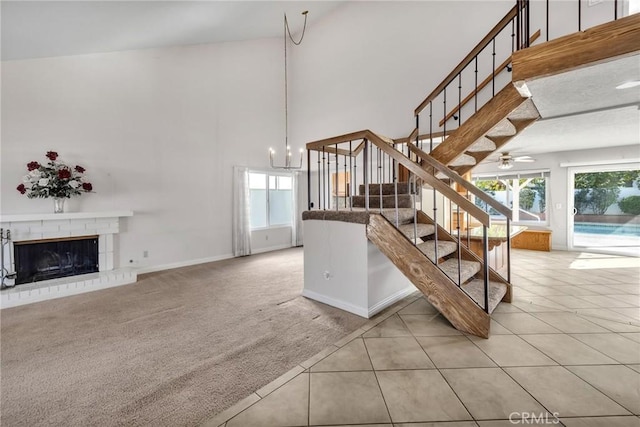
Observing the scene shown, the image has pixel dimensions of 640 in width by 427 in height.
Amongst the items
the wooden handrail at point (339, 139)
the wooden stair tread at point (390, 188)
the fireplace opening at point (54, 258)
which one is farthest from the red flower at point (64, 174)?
the wooden stair tread at point (390, 188)

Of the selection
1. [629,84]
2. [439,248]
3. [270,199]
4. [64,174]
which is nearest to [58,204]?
[64,174]

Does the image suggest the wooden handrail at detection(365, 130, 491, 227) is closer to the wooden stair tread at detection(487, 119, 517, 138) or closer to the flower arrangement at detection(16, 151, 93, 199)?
the wooden stair tread at detection(487, 119, 517, 138)

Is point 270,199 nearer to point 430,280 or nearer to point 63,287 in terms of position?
point 63,287

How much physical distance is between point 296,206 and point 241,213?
1.90m

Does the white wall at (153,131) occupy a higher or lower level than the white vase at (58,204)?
higher

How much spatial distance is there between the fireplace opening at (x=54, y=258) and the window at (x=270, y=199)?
3234mm

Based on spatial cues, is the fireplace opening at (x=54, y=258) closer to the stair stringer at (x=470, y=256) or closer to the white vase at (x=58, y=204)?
the white vase at (x=58, y=204)

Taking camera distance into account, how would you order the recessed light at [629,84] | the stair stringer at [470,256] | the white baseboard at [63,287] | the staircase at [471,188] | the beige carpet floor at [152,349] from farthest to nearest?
the white baseboard at [63,287] → the stair stringer at [470,256] → the recessed light at [629,84] → the staircase at [471,188] → the beige carpet floor at [152,349]

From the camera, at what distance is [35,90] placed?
391 centimetres

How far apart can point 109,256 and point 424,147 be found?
249 inches

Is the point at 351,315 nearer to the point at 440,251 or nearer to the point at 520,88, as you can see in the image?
the point at 440,251

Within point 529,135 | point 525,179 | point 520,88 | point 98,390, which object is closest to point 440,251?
point 520,88

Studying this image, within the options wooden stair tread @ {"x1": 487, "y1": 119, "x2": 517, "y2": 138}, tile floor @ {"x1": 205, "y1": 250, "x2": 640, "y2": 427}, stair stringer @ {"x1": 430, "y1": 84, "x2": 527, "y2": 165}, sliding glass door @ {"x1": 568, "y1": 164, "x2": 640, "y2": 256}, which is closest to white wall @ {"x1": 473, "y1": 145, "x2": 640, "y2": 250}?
sliding glass door @ {"x1": 568, "y1": 164, "x2": 640, "y2": 256}

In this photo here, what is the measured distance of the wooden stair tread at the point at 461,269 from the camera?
2.78 m
